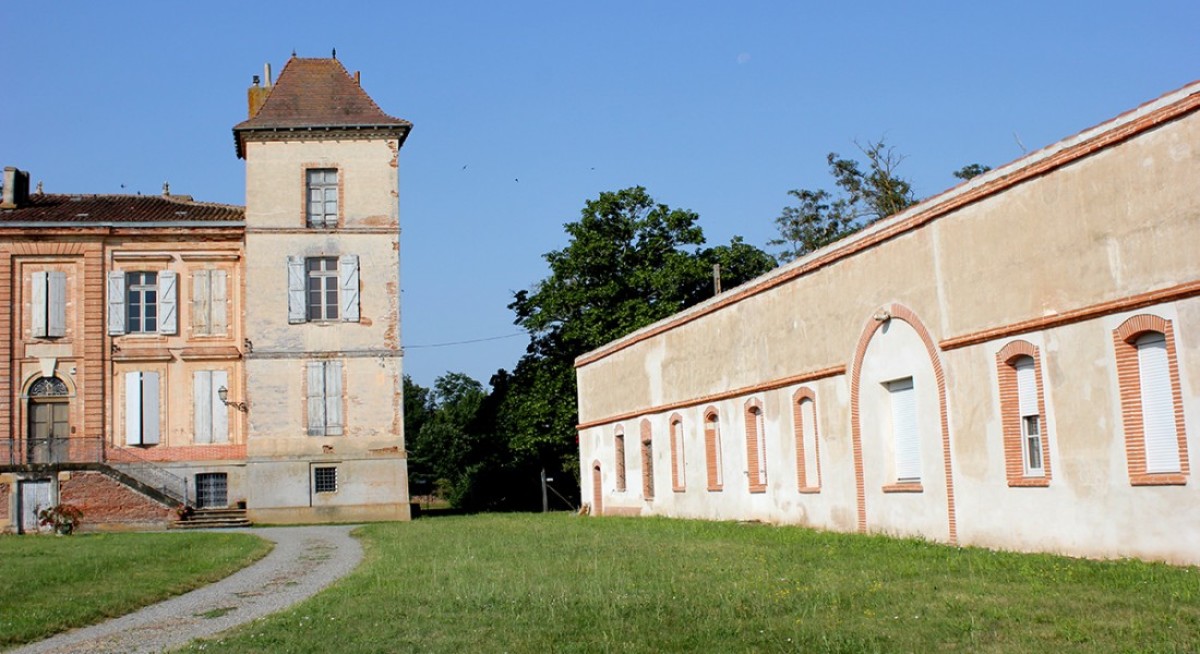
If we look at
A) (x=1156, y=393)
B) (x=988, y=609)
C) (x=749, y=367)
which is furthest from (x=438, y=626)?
(x=749, y=367)

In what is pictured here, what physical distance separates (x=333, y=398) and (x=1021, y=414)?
2649 centimetres

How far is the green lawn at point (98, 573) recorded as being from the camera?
13594mm

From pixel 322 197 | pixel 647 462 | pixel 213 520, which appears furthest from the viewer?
pixel 322 197

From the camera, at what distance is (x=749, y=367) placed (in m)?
26.3

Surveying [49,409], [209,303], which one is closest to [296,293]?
[209,303]

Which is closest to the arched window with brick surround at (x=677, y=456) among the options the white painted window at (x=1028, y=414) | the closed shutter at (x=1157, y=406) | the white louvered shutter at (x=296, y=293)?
the white louvered shutter at (x=296, y=293)

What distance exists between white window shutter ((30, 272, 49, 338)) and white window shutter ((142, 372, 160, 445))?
3.32 metres

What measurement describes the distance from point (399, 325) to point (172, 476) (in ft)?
27.1

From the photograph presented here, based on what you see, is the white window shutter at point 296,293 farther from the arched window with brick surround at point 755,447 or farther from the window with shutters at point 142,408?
the arched window with brick surround at point 755,447

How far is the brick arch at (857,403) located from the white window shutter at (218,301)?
81.1ft

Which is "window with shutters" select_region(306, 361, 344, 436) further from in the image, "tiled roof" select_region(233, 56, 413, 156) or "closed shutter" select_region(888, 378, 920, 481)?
"closed shutter" select_region(888, 378, 920, 481)

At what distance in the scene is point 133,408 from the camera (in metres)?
39.3

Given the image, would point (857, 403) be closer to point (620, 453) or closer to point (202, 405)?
point (620, 453)

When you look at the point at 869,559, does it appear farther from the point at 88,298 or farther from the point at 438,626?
the point at 88,298
